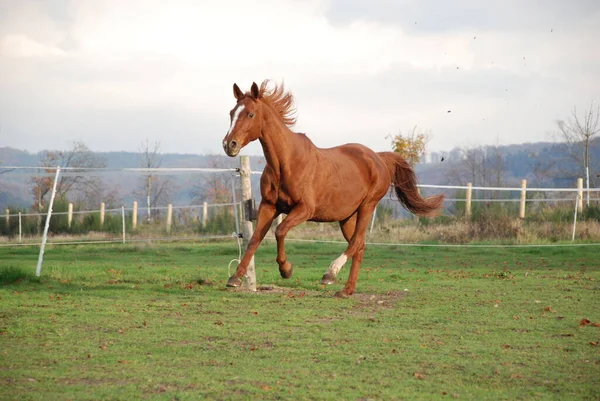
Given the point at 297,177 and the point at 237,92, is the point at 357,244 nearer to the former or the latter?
the point at 297,177

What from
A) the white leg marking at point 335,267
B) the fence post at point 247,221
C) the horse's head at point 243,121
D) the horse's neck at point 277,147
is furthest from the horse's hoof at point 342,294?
the horse's head at point 243,121

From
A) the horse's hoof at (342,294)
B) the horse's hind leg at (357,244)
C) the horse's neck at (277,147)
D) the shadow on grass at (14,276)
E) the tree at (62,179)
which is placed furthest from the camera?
the tree at (62,179)

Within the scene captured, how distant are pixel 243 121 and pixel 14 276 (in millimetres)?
4563

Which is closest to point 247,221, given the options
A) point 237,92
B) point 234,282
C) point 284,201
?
point 284,201

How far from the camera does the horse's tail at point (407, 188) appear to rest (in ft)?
37.3

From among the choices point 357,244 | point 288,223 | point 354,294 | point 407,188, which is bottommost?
point 354,294

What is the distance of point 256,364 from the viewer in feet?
18.3

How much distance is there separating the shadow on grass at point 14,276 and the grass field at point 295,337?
0.03m

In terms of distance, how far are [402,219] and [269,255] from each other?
7.90m

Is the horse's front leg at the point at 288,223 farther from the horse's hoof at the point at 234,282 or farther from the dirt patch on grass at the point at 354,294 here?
the dirt patch on grass at the point at 354,294

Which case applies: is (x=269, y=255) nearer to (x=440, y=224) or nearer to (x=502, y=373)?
(x=440, y=224)

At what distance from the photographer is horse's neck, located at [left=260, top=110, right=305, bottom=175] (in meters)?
8.97

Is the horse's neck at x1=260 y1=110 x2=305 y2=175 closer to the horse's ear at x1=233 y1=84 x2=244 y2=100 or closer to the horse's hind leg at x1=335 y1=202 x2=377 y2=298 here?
the horse's ear at x1=233 y1=84 x2=244 y2=100

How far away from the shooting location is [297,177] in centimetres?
904
